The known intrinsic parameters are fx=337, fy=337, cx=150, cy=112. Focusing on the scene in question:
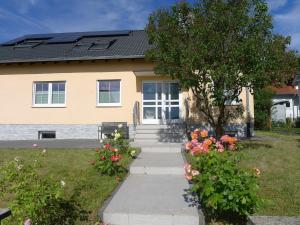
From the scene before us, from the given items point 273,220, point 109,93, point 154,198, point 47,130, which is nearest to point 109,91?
point 109,93

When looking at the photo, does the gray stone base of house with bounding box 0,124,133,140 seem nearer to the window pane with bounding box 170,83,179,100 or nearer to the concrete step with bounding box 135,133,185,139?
the concrete step with bounding box 135,133,185,139

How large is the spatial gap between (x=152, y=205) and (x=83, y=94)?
37.9 feet

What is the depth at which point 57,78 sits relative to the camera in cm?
1694

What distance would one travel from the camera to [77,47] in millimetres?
18328

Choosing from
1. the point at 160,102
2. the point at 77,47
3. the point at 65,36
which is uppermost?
the point at 65,36

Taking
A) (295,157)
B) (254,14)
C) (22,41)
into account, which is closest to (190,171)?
(295,157)

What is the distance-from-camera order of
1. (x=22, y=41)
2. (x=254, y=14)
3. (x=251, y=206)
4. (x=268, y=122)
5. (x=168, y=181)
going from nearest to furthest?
(x=251, y=206)
(x=168, y=181)
(x=254, y=14)
(x=22, y=41)
(x=268, y=122)

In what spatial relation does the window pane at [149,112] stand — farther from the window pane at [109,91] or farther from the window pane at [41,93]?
the window pane at [41,93]

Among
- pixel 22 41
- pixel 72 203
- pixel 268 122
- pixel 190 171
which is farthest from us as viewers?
pixel 268 122

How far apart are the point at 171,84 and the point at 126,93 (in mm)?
2272

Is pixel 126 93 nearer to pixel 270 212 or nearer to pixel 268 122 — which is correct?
pixel 270 212

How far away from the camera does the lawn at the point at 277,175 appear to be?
18.8 feet

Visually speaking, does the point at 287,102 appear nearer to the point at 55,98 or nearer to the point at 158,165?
the point at 55,98

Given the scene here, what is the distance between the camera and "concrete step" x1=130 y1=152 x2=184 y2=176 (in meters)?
8.55
